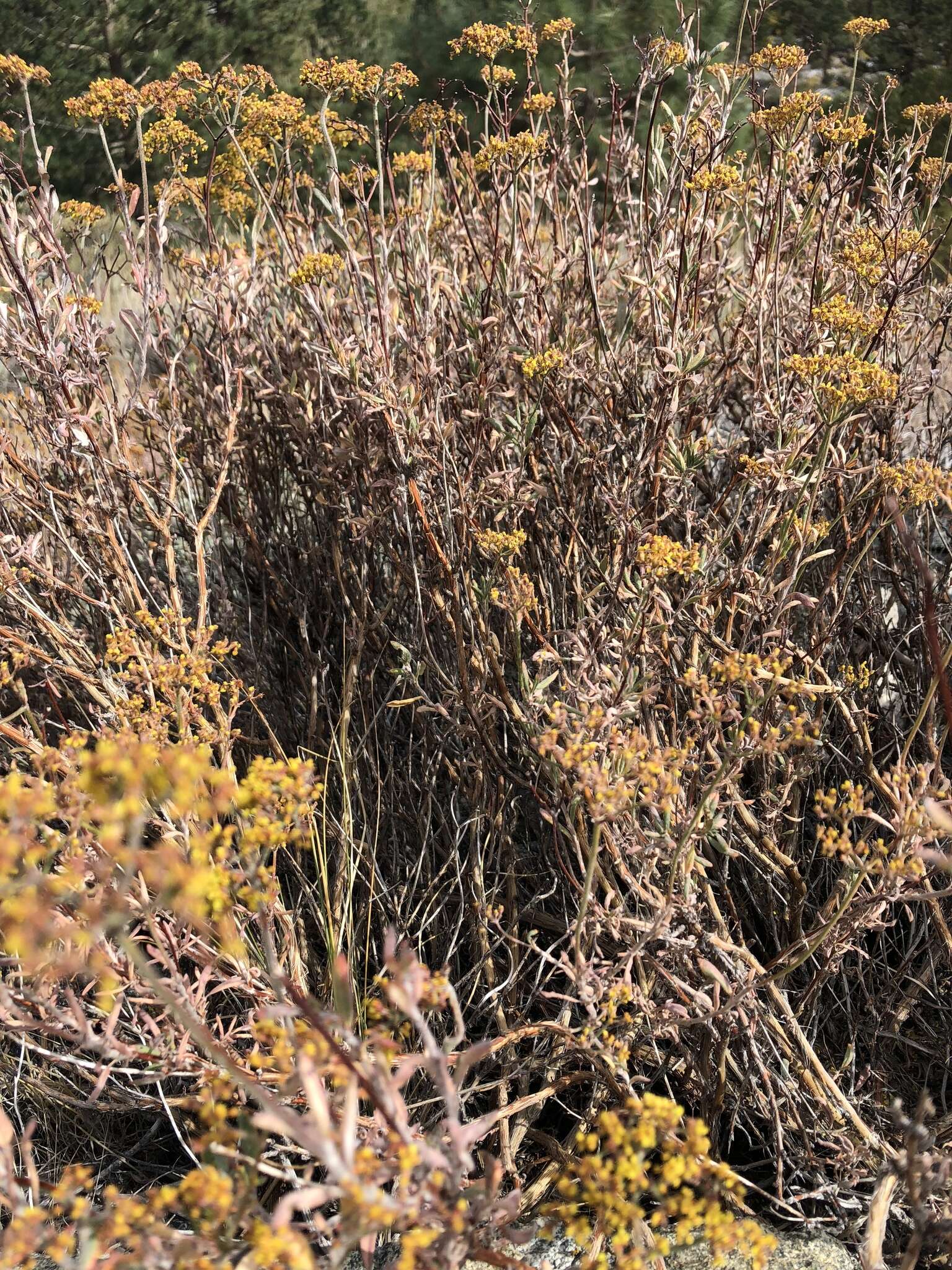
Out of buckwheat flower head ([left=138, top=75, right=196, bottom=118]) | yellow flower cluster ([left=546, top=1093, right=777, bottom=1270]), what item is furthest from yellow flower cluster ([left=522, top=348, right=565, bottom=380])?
yellow flower cluster ([left=546, top=1093, right=777, bottom=1270])

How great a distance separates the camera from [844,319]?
64.4 inches

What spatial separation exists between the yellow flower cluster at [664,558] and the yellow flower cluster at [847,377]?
1.03ft

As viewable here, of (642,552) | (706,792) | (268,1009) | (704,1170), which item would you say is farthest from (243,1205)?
(642,552)

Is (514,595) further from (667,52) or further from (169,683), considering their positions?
(667,52)

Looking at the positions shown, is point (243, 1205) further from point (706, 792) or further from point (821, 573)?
point (821, 573)

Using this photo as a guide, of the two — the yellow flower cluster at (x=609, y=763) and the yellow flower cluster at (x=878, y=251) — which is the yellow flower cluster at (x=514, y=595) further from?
the yellow flower cluster at (x=878, y=251)

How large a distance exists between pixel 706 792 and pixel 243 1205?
2.43ft

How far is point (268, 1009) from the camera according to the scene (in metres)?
0.97

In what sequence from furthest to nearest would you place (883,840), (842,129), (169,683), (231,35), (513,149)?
1. (231,35)
2. (513,149)
3. (842,129)
4. (169,683)
5. (883,840)

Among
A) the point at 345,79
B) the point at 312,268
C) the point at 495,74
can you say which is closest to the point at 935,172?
the point at 495,74

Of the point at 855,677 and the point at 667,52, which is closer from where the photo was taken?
the point at 855,677

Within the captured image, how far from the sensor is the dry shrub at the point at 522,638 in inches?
60.1

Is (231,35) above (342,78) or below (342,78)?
above

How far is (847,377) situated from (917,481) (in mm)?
210
